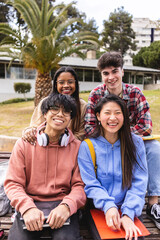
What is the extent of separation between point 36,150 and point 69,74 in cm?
130

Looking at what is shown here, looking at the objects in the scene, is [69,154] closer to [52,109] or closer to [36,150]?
[36,150]

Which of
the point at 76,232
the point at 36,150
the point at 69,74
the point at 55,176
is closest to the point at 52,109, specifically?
the point at 36,150

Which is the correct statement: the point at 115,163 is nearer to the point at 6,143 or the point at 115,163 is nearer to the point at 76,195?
the point at 76,195

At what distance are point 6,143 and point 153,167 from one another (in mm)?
4882

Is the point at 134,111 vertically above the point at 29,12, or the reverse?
the point at 29,12

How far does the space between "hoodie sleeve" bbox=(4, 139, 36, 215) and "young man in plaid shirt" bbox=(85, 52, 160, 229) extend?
0.97m

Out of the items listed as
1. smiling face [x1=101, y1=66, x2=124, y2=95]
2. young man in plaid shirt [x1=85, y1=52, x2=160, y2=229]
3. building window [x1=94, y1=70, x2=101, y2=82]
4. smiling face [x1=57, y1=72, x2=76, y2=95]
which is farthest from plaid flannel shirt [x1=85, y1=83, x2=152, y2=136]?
building window [x1=94, y1=70, x2=101, y2=82]

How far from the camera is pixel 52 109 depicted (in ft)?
7.66

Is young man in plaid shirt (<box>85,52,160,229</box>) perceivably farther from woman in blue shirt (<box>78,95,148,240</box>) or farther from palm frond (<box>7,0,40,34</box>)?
palm frond (<box>7,0,40,34</box>)

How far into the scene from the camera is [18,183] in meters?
2.20

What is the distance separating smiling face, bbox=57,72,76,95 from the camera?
3.14 metres

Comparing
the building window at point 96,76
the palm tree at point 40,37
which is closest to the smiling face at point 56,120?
the palm tree at point 40,37

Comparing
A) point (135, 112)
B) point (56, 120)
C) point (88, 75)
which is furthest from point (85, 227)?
point (88, 75)

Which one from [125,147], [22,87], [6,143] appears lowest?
[6,143]
